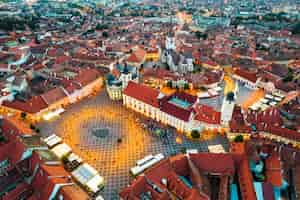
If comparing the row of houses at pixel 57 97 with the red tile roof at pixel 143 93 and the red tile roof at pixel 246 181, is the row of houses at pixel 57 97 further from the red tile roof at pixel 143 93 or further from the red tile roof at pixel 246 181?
the red tile roof at pixel 246 181

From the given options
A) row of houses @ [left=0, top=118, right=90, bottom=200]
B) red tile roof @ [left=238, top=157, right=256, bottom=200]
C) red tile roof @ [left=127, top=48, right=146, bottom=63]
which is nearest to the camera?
row of houses @ [left=0, top=118, right=90, bottom=200]

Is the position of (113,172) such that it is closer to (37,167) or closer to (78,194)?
(78,194)

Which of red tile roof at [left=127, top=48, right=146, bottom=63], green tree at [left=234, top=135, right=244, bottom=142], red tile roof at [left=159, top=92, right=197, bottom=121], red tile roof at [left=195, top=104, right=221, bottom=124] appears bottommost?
green tree at [left=234, top=135, right=244, bottom=142]

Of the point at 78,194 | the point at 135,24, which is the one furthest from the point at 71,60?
the point at 135,24

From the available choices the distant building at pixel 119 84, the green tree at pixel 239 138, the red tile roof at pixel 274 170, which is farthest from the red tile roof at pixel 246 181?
the distant building at pixel 119 84

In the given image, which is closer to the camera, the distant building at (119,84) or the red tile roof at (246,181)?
the red tile roof at (246,181)

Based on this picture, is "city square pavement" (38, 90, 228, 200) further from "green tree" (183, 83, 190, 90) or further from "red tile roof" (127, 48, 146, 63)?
"red tile roof" (127, 48, 146, 63)

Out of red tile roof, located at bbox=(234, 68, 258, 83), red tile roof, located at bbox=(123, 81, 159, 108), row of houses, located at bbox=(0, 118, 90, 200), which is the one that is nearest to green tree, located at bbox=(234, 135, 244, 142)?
red tile roof, located at bbox=(123, 81, 159, 108)

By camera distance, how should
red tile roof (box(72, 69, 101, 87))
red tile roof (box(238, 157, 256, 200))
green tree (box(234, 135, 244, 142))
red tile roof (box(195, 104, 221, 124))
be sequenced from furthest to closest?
red tile roof (box(72, 69, 101, 87)) < red tile roof (box(195, 104, 221, 124)) < green tree (box(234, 135, 244, 142)) < red tile roof (box(238, 157, 256, 200))
